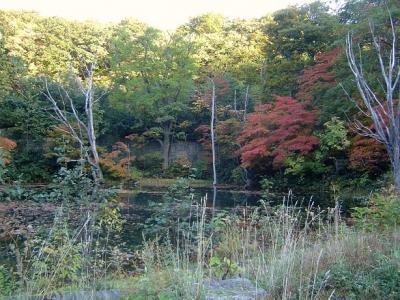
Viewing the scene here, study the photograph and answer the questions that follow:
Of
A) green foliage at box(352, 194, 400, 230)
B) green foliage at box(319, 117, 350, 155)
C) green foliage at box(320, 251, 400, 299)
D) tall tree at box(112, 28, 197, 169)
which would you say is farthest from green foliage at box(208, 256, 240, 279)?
tall tree at box(112, 28, 197, 169)

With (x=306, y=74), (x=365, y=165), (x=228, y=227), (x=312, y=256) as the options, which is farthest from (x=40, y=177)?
(x=312, y=256)

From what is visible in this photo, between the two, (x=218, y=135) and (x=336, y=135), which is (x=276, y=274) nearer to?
(x=336, y=135)

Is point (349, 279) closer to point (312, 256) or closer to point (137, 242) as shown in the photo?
point (312, 256)

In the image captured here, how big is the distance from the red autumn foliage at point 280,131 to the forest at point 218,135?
0.18ft

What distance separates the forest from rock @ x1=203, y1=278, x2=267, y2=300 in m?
0.01

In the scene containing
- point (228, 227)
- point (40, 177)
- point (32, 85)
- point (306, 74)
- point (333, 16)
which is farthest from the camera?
point (32, 85)

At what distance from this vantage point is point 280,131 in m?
16.0

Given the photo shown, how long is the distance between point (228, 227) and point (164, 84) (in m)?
17.0

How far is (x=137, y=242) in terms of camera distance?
6379 mm

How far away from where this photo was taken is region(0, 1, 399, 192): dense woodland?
50.7 ft

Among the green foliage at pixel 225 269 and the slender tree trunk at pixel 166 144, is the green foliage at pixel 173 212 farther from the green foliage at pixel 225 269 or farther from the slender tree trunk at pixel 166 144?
the slender tree trunk at pixel 166 144

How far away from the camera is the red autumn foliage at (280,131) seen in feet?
51.5

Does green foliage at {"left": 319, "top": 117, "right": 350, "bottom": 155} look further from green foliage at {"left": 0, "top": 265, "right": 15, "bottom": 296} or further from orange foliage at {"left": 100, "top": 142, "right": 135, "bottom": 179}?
green foliage at {"left": 0, "top": 265, "right": 15, "bottom": 296}

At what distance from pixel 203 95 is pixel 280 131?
263 inches
